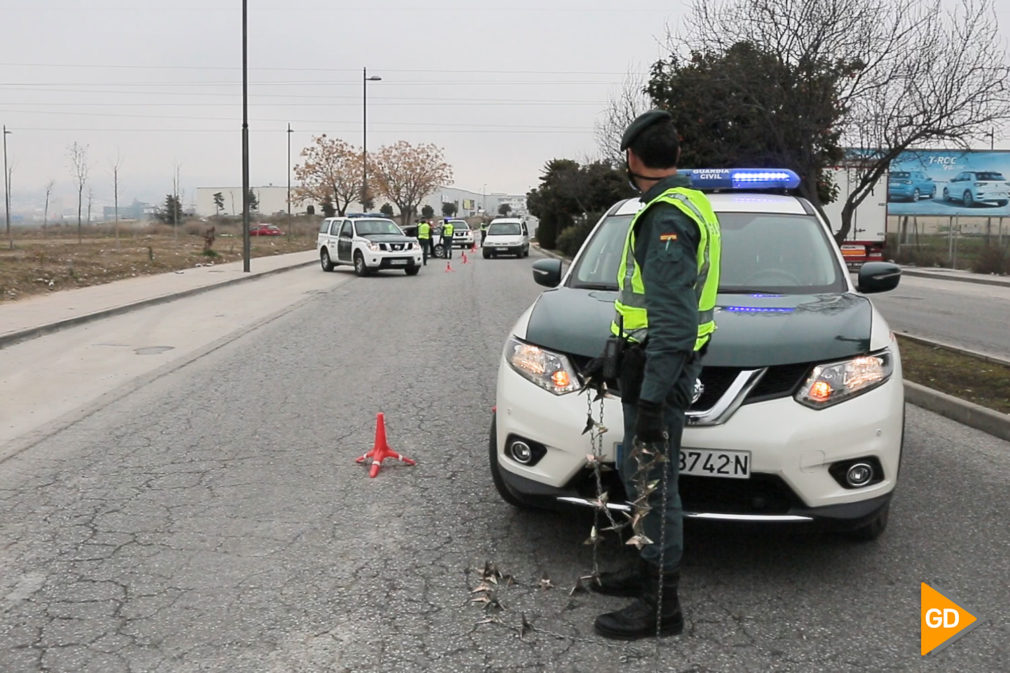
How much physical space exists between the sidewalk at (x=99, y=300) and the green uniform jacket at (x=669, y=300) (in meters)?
11.0

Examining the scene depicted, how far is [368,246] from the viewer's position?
2761 centimetres

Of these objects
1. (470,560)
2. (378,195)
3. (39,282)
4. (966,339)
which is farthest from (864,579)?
(378,195)

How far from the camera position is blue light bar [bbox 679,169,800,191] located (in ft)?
20.6

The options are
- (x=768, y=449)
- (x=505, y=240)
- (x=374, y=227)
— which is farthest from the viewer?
(x=505, y=240)

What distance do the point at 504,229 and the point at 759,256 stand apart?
36091 mm

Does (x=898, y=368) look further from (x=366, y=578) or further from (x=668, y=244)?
(x=366, y=578)

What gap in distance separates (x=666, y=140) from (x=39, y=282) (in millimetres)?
19135

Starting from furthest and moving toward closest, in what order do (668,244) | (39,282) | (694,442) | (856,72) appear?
(39,282) → (856,72) → (694,442) → (668,244)

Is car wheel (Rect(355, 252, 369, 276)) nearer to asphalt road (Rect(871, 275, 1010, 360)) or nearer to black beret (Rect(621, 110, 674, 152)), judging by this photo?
asphalt road (Rect(871, 275, 1010, 360))

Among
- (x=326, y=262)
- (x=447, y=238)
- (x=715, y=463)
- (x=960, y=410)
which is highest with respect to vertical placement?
(x=447, y=238)

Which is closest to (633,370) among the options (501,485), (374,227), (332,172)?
(501,485)

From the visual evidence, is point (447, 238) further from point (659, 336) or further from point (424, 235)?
point (659, 336)

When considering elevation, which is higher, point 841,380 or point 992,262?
point 992,262

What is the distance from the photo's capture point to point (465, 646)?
3.62 m
